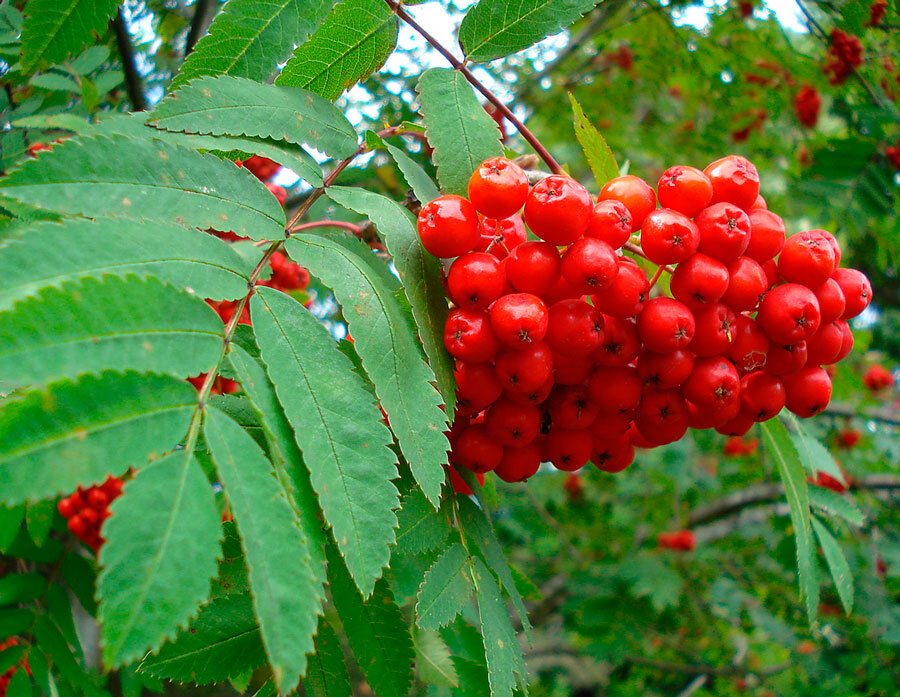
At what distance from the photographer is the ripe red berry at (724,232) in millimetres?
1246

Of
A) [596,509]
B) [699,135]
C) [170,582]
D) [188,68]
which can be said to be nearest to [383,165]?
[188,68]

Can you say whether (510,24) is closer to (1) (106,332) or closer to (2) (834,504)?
(1) (106,332)

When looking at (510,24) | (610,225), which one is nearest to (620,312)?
(610,225)

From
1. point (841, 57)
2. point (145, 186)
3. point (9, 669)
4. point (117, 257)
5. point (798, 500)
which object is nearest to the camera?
point (117, 257)

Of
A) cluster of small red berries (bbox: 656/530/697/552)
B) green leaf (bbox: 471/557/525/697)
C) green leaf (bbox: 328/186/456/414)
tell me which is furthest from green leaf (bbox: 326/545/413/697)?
cluster of small red berries (bbox: 656/530/697/552)

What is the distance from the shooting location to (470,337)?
1132 millimetres

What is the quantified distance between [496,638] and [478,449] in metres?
0.35

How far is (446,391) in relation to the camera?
1.11 m

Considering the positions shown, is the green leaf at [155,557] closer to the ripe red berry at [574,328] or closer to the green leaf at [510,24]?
the ripe red berry at [574,328]

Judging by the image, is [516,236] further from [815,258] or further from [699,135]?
[699,135]

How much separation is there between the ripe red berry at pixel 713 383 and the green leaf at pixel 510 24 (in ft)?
2.51

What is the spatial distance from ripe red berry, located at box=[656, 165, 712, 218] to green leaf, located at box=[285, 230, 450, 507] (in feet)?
1.98

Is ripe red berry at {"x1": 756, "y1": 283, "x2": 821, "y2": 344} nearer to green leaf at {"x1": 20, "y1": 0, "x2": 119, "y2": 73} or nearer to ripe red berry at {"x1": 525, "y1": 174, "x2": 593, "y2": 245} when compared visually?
ripe red berry at {"x1": 525, "y1": 174, "x2": 593, "y2": 245}

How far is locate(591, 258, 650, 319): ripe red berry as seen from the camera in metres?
1.18
